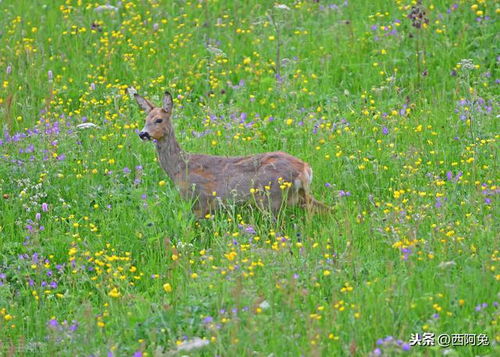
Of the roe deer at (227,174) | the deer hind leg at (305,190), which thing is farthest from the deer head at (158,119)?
the deer hind leg at (305,190)

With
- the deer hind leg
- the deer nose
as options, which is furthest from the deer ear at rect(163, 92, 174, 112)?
the deer hind leg

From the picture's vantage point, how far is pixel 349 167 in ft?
31.4

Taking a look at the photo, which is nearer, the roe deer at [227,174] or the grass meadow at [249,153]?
the grass meadow at [249,153]

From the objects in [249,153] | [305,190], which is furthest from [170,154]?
[305,190]

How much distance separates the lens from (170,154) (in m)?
9.74

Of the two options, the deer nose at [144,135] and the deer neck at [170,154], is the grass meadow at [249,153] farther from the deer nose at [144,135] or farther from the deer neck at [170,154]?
the deer nose at [144,135]

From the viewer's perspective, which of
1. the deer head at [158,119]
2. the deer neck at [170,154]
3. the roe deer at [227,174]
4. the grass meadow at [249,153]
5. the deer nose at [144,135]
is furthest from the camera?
the deer neck at [170,154]

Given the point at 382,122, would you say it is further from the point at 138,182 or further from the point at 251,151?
the point at 138,182

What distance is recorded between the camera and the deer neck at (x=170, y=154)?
9711 millimetres

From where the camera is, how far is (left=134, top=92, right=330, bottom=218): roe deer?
29.7 feet

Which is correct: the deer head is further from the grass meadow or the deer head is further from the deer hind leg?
the deer hind leg

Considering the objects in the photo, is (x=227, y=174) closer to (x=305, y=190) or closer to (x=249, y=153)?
(x=305, y=190)

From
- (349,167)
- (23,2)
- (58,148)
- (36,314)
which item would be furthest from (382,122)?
(23,2)

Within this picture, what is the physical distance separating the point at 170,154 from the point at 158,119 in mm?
363
